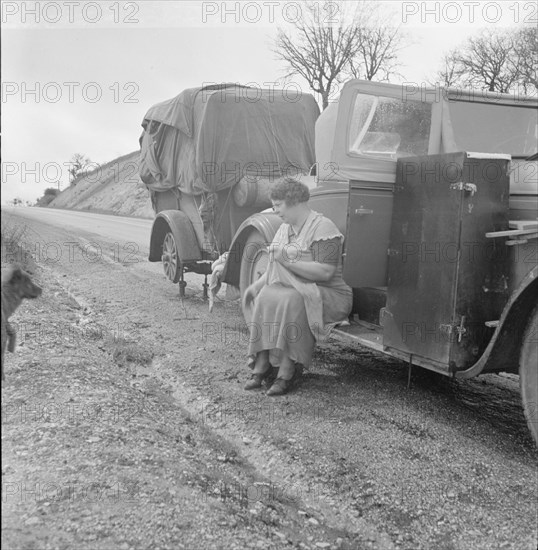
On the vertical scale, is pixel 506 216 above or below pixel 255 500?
above

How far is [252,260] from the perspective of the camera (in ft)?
20.3

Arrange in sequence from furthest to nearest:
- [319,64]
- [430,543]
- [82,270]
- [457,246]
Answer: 1. [319,64]
2. [82,270]
3. [457,246]
4. [430,543]

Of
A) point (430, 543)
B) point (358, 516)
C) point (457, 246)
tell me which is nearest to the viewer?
point (430, 543)

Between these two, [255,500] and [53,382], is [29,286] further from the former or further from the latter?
[53,382]

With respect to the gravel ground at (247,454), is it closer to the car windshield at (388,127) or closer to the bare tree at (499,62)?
the car windshield at (388,127)

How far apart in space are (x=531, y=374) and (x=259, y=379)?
2.17 m

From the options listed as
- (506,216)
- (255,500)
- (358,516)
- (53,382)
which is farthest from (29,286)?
(506,216)

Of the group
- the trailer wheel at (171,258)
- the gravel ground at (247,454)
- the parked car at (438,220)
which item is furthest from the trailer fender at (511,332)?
the trailer wheel at (171,258)

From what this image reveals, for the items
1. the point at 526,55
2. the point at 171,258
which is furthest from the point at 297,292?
the point at 526,55

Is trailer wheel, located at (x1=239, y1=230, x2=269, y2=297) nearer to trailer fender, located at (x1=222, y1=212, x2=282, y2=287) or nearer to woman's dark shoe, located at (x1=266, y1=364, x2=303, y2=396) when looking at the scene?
trailer fender, located at (x1=222, y1=212, x2=282, y2=287)

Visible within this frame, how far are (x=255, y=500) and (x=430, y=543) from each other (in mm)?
867

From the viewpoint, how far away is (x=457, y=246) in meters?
3.74

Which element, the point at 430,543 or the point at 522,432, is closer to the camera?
the point at 430,543

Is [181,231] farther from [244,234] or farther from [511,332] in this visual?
[511,332]
